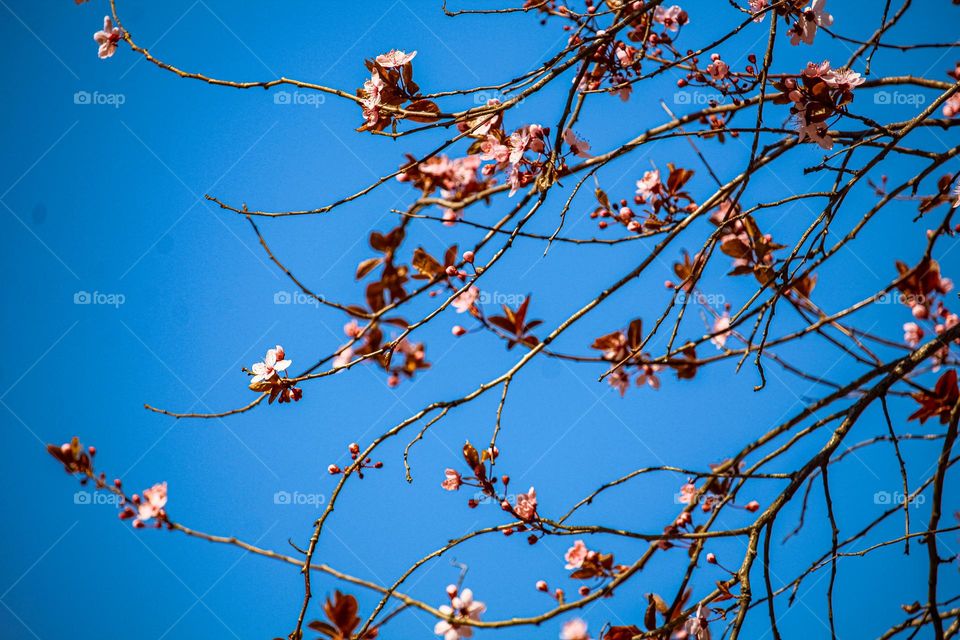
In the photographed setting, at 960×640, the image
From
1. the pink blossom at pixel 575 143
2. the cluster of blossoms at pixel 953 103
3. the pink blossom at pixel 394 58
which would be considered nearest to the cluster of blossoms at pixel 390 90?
the pink blossom at pixel 394 58

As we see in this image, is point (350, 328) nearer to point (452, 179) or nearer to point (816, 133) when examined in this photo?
point (452, 179)

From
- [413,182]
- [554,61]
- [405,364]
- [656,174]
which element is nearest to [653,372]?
[656,174]

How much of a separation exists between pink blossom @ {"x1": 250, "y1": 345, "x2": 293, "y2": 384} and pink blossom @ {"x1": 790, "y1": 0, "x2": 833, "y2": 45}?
127 centimetres

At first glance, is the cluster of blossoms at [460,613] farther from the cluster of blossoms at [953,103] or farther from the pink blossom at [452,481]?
the cluster of blossoms at [953,103]

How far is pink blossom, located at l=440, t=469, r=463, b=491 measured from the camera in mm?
1775

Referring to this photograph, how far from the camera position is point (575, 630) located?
4.54 ft

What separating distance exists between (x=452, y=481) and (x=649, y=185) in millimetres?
931

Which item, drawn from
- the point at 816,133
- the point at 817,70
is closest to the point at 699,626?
the point at 816,133

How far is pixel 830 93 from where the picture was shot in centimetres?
144

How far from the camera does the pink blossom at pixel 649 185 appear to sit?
2033 millimetres

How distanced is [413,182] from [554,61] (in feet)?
2.23

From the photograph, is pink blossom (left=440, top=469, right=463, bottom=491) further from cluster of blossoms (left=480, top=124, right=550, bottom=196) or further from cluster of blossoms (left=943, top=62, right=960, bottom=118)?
cluster of blossoms (left=943, top=62, right=960, bottom=118)

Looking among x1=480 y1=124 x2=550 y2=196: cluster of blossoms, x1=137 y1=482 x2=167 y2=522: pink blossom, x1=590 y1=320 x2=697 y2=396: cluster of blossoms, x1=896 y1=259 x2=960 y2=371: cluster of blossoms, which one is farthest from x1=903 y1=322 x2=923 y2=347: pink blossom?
x1=137 y1=482 x2=167 y2=522: pink blossom

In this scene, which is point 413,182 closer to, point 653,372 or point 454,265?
point 454,265
